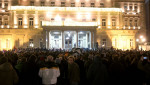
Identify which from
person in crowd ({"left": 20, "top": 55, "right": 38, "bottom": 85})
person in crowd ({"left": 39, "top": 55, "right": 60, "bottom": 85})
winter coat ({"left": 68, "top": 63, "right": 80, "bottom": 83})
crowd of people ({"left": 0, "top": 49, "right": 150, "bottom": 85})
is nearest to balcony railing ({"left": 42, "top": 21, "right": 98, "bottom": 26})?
crowd of people ({"left": 0, "top": 49, "right": 150, "bottom": 85})

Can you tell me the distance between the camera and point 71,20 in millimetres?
45781

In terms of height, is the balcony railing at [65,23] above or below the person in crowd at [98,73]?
above

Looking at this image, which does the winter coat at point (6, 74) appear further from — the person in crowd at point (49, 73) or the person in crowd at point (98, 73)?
the person in crowd at point (98, 73)

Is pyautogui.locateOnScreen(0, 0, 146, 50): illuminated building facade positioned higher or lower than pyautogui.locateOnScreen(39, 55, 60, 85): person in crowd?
higher

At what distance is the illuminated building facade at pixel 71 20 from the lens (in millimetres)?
44188

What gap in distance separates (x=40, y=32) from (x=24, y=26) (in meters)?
4.54

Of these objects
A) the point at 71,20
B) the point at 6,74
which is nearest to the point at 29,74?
the point at 6,74

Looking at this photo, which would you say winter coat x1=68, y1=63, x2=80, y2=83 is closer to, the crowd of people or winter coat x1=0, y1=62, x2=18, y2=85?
the crowd of people

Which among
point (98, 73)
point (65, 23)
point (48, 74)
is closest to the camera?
point (98, 73)

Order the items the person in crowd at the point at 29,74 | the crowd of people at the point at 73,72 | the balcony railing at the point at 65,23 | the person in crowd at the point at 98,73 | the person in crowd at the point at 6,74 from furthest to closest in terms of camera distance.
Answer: the balcony railing at the point at 65,23 < the person in crowd at the point at 29,74 < the person in crowd at the point at 98,73 < the crowd of people at the point at 73,72 < the person in crowd at the point at 6,74

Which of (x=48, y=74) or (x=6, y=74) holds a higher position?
(x=6, y=74)

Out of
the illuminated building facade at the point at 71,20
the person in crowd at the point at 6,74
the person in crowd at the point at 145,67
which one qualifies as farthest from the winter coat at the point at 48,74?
the illuminated building facade at the point at 71,20

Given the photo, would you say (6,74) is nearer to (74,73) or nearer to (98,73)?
(74,73)

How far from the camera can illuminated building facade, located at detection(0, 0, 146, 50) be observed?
4419 centimetres
